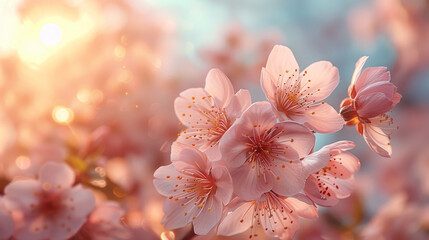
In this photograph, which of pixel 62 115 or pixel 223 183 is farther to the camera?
pixel 62 115

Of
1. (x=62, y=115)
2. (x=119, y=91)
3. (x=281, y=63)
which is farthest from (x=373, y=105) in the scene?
(x=62, y=115)

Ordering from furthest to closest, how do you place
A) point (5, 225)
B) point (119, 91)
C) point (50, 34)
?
point (50, 34) → point (119, 91) → point (5, 225)

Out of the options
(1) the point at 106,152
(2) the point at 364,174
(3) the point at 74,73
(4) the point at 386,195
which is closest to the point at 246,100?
(1) the point at 106,152

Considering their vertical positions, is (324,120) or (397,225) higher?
(324,120)

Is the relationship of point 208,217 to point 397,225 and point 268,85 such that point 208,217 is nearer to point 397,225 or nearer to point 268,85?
point 268,85

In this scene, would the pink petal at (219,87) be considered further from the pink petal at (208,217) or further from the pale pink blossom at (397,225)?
the pale pink blossom at (397,225)

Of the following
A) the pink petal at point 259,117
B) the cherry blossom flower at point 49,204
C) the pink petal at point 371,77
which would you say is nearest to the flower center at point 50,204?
the cherry blossom flower at point 49,204

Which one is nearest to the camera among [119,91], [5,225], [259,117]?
[259,117]
